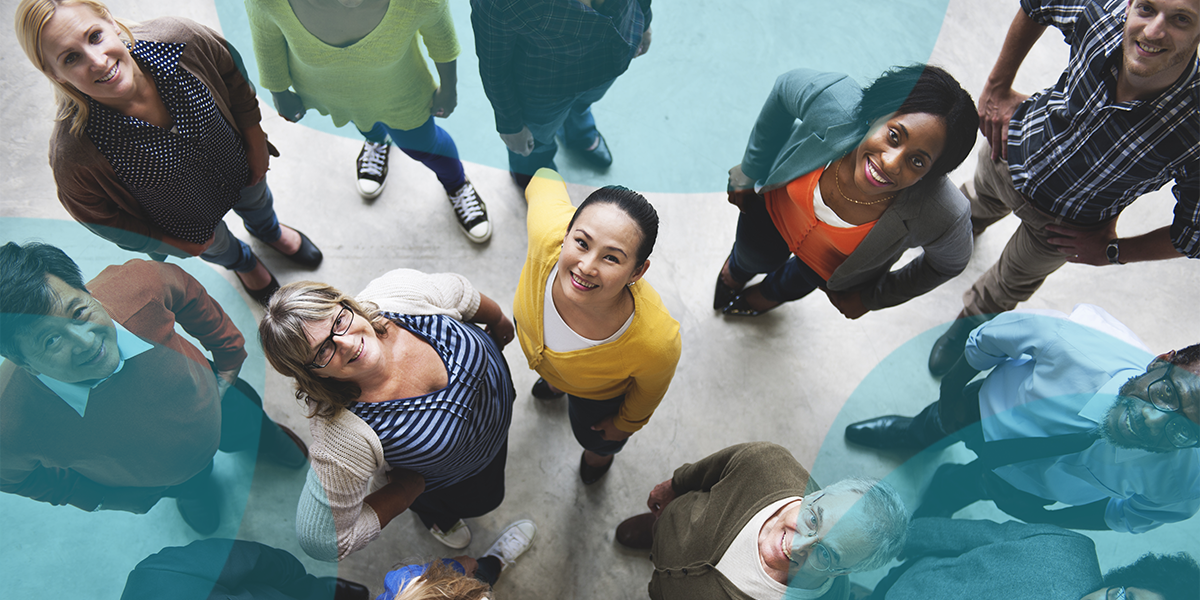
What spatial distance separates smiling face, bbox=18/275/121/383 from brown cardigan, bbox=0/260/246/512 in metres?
0.03

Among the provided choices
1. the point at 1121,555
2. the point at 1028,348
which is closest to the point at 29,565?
the point at 1121,555

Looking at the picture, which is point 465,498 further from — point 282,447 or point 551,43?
point 551,43

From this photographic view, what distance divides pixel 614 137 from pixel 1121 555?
136 centimetres

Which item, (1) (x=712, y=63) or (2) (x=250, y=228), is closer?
(1) (x=712, y=63)

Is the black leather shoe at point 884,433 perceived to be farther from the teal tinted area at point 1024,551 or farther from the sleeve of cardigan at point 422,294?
the sleeve of cardigan at point 422,294

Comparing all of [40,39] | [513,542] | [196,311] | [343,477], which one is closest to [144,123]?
[40,39]

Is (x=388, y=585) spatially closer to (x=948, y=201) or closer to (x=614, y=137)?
(x=614, y=137)

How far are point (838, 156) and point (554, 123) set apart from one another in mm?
680

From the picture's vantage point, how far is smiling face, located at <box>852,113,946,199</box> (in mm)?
1154

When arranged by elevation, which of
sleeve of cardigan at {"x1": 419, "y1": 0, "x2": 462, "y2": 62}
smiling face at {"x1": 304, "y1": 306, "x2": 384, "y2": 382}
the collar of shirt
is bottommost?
smiling face at {"x1": 304, "y1": 306, "x2": 384, "y2": 382}

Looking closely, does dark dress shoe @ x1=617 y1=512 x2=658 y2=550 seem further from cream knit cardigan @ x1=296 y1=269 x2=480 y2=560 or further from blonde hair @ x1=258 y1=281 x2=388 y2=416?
blonde hair @ x1=258 y1=281 x2=388 y2=416

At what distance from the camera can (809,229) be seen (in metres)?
1.58

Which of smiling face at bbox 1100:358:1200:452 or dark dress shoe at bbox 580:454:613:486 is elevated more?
smiling face at bbox 1100:358:1200:452

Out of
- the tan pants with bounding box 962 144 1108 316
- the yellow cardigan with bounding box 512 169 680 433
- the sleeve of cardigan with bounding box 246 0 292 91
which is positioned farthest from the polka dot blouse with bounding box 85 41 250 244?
the tan pants with bounding box 962 144 1108 316
